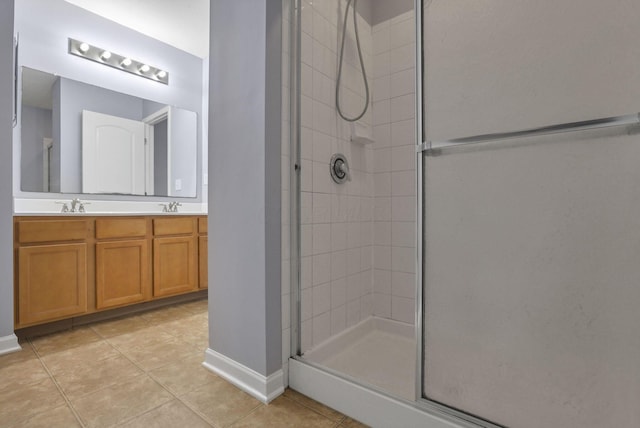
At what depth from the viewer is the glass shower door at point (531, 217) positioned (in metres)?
0.79

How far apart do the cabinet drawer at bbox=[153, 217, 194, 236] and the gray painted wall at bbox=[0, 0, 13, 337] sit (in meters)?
0.89

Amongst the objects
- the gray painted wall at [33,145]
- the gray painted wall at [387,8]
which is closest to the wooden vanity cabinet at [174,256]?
the gray painted wall at [33,145]

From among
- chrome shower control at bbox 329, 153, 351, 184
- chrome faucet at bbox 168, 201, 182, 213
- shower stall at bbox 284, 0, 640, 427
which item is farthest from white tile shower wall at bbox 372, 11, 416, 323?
chrome faucet at bbox 168, 201, 182, 213

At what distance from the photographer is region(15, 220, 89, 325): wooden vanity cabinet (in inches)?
77.3

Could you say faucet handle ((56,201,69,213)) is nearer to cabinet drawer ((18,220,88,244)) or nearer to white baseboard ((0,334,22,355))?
cabinet drawer ((18,220,88,244))

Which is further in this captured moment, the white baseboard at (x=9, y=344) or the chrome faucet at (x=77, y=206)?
the chrome faucet at (x=77, y=206)

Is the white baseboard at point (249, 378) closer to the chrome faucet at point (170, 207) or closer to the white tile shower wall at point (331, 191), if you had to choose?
the white tile shower wall at point (331, 191)

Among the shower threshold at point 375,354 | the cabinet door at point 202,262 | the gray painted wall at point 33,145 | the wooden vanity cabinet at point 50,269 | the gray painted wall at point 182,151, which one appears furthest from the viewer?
the gray painted wall at point 182,151

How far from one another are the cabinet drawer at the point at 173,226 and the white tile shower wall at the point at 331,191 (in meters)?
1.56

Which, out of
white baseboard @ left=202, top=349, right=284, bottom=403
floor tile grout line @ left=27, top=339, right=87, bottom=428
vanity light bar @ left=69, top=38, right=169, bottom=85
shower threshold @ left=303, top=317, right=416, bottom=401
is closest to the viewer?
floor tile grout line @ left=27, top=339, right=87, bottom=428

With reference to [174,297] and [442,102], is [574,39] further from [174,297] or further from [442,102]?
[174,297]

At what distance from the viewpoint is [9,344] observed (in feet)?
6.08

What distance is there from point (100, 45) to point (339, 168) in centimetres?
265

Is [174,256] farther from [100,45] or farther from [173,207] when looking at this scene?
[100,45]
